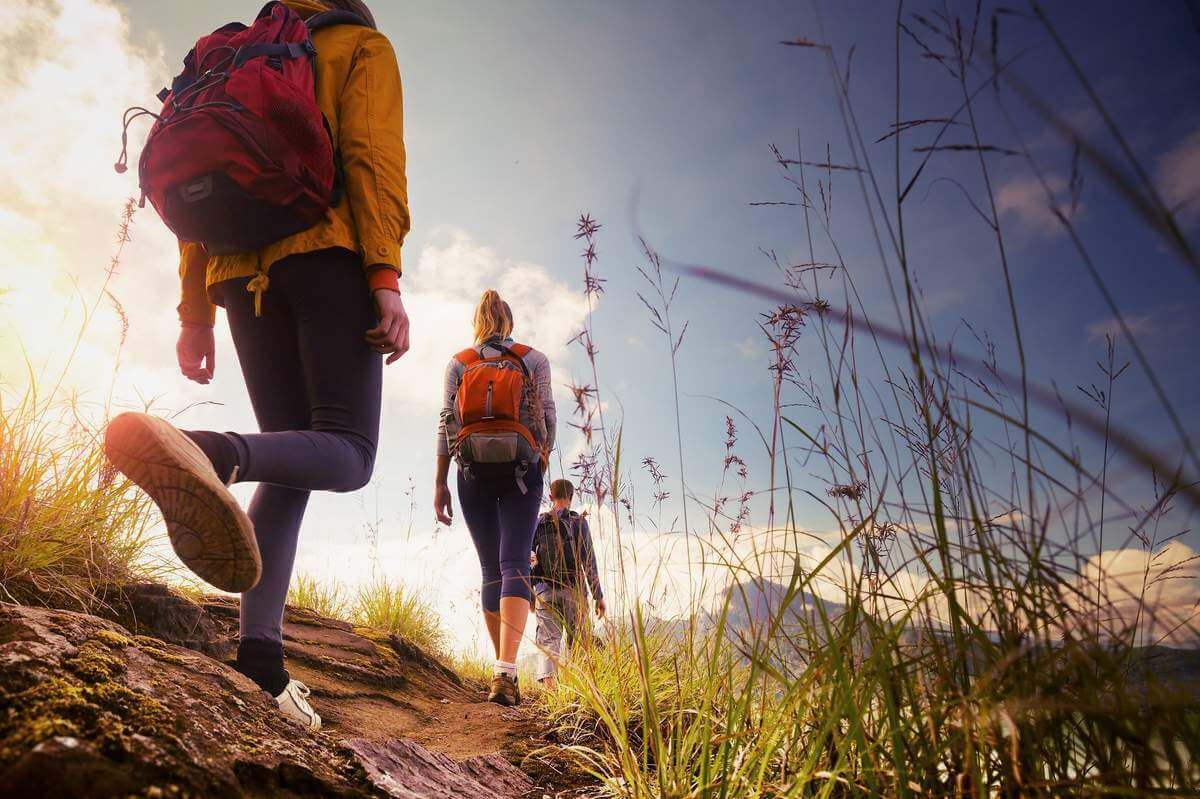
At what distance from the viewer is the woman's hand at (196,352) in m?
2.10

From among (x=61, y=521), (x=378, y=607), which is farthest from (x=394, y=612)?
(x=61, y=521)

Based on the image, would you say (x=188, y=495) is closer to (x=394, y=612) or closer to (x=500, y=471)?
(x=500, y=471)

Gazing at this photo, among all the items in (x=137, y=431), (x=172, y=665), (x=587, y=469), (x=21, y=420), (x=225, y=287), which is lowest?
(x=172, y=665)

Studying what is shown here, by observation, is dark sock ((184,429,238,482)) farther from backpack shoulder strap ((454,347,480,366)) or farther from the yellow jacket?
backpack shoulder strap ((454,347,480,366))

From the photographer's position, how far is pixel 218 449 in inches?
51.5

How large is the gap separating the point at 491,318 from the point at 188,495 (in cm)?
296

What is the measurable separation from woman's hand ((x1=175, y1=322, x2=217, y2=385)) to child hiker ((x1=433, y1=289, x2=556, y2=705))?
4.74 ft

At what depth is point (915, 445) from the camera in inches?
55.1

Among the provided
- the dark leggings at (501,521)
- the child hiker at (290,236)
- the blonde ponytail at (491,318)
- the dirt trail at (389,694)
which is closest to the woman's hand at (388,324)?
the child hiker at (290,236)

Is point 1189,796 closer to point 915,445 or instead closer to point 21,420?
point 915,445

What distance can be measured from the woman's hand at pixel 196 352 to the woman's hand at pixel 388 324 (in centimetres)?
82

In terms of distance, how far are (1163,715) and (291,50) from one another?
241cm

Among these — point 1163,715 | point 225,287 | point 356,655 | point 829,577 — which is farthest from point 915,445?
point 356,655

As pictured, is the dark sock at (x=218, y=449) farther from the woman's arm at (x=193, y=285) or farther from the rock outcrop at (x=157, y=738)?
the woman's arm at (x=193, y=285)
